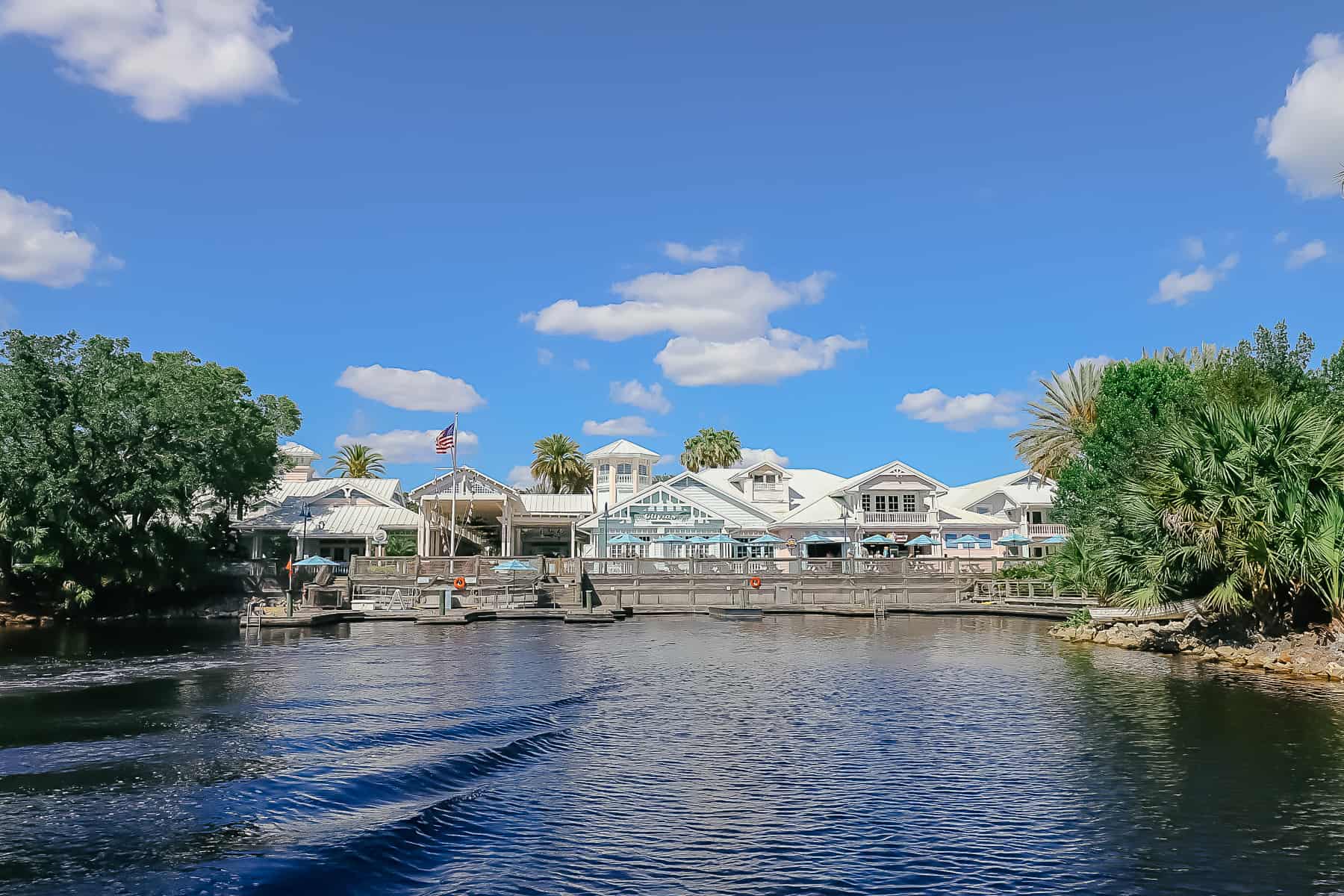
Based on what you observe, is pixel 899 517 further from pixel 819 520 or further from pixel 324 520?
pixel 324 520

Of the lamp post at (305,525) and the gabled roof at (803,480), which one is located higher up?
the gabled roof at (803,480)

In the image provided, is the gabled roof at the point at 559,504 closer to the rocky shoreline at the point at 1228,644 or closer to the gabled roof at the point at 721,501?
the gabled roof at the point at 721,501

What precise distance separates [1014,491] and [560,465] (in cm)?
4512

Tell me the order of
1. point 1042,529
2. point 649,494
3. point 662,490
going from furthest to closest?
point 1042,529 → point 662,490 → point 649,494

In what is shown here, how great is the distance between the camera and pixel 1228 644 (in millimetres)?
29891

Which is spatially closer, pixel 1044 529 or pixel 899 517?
pixel 899 517

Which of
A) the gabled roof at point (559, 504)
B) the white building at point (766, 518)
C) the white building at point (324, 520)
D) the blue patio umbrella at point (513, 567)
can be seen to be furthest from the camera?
the gabled roof at point (559, 504)

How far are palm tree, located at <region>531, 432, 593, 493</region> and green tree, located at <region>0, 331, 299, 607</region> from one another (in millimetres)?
47724

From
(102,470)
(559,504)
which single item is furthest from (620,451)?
(102,470)

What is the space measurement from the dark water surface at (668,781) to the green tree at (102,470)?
67.6ft

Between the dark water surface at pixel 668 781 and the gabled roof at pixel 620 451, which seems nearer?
the dark water surface at pixel 668 781

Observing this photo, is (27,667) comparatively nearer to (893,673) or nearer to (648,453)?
(893,673)

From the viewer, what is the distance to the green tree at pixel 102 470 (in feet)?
147

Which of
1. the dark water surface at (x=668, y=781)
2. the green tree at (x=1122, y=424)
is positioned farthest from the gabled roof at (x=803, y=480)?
the dark water surface at (x=668, y=781)
